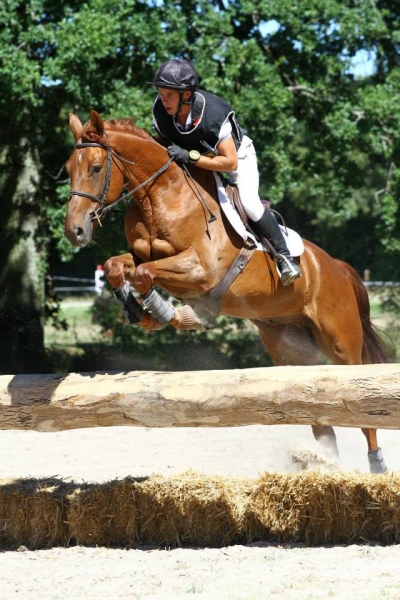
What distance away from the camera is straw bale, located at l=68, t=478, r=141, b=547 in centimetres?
520

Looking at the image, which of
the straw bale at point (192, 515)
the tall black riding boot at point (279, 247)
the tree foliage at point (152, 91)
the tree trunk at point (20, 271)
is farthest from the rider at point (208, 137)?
the tree trunk at point (20, 271)

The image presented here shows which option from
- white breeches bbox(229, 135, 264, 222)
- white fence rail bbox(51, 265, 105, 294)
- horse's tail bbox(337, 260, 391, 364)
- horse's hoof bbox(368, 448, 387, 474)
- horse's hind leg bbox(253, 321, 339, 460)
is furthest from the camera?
white fence rail bbox(51, 265, 105, 294)

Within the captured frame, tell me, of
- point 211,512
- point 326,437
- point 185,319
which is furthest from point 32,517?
point 326,437

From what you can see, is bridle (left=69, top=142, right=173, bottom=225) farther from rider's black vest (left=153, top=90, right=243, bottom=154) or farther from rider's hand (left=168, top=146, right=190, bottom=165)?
rider's black vest (left=153, top=90, right=243, bottom=154)

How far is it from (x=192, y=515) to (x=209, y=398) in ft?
3.07

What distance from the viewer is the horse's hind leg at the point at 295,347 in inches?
266

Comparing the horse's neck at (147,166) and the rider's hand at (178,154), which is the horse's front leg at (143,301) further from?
the rider's hand at (178,154)

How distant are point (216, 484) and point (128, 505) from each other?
57 centimetres

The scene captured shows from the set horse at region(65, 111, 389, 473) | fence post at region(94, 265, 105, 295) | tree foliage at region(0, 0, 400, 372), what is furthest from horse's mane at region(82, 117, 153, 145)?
tree foliage at region(0, 0, 400, 372)

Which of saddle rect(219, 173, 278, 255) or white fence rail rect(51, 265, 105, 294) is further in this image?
white fence rail rect(51, 265, 105, 294)

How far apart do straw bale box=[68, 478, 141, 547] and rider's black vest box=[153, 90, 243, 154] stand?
235cm

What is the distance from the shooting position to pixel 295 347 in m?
6.77

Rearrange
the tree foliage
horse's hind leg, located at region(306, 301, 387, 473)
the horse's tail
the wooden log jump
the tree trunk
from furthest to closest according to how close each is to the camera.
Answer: the tree trunk, the tree foliage, the horse's tail, horse's hind leg, located at region(306, 301, 387, 473), the wooden log jump

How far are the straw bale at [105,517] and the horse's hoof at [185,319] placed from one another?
1.08m
